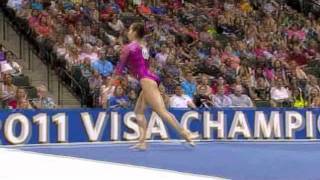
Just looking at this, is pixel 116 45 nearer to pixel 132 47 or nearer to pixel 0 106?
pixel 0 106

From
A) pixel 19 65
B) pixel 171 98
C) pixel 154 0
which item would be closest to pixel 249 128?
pixel 171 98

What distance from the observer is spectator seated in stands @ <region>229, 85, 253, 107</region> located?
13.6m

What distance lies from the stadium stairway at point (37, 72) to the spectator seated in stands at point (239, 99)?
318cm

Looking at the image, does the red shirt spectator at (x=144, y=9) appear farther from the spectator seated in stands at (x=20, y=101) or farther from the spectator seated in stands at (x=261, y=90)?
the spectator seated in stands at (x=20, y=101)

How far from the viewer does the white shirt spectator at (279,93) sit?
1482 cm

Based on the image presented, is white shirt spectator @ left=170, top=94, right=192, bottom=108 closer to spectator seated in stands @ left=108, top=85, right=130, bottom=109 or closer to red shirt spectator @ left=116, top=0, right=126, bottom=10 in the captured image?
spectator seated in stands @ left=108, top=85, right=130, bottom=109

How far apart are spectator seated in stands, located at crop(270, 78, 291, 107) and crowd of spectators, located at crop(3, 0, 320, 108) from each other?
0.07 ft

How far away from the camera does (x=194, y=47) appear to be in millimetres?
16219

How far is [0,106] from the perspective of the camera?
11758mm

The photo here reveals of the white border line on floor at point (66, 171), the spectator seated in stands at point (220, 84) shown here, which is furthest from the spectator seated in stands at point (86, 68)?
the white border line on floor at point (66, 171)

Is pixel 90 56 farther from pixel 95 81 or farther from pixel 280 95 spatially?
pixel 280 95

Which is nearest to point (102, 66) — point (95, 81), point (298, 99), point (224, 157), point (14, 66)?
point (95, 81)

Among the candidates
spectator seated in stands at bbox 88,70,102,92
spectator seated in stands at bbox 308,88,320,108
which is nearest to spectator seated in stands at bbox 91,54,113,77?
spectator seated in stands at bbox 88,70,102,92

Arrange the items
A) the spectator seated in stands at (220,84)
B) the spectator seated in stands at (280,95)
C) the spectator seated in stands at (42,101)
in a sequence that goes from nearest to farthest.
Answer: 1. the spectator seated in stands at (42,101)
2. the spectator seated in stands at (220,84)
3. the spectator seated in stands at (280,95)
